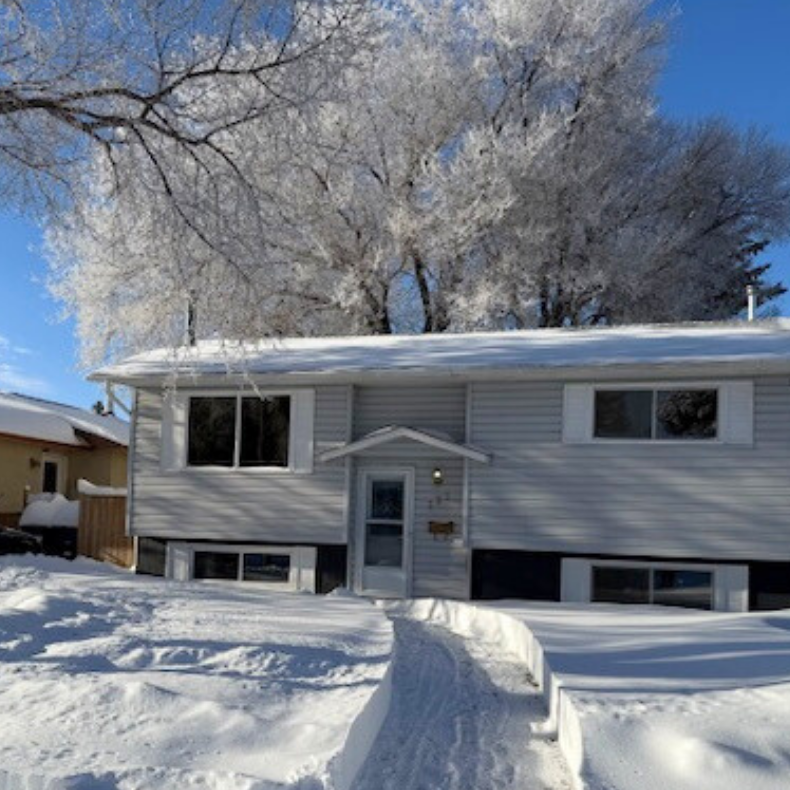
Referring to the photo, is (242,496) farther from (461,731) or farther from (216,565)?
(461,731)

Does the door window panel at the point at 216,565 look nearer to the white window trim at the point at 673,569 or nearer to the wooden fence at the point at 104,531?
the wooden fence at the point at 104,531

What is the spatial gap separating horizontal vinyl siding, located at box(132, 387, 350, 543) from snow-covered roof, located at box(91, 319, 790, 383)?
73cm

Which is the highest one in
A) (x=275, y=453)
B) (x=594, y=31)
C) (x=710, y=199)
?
(x=594, y=31)

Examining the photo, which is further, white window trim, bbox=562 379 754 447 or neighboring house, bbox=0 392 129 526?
neighboring house, bbox=0 392 129 526

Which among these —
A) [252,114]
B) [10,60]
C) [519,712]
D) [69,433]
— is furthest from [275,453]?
[69,433]

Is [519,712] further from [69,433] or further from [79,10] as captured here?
[69,433]

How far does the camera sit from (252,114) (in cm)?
940

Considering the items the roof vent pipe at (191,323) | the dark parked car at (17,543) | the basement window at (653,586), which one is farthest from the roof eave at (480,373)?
the dark parked car at (17,543)

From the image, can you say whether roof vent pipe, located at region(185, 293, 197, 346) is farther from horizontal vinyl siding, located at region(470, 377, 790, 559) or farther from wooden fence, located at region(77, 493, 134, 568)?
wooden fence, located at region(77, 493, 134, 568)

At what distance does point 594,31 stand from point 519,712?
20.2m

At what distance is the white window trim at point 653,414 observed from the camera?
12188mm

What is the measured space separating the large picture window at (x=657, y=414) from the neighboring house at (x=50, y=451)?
1459 cm

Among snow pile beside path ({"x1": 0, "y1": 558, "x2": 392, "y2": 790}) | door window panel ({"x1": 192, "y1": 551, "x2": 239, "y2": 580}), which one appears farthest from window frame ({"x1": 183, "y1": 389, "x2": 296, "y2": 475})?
snow pile beside path ({"x1": 0, "y1": 558, "x2": 392, "y2": 790})

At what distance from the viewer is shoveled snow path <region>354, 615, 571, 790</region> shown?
196 inches
